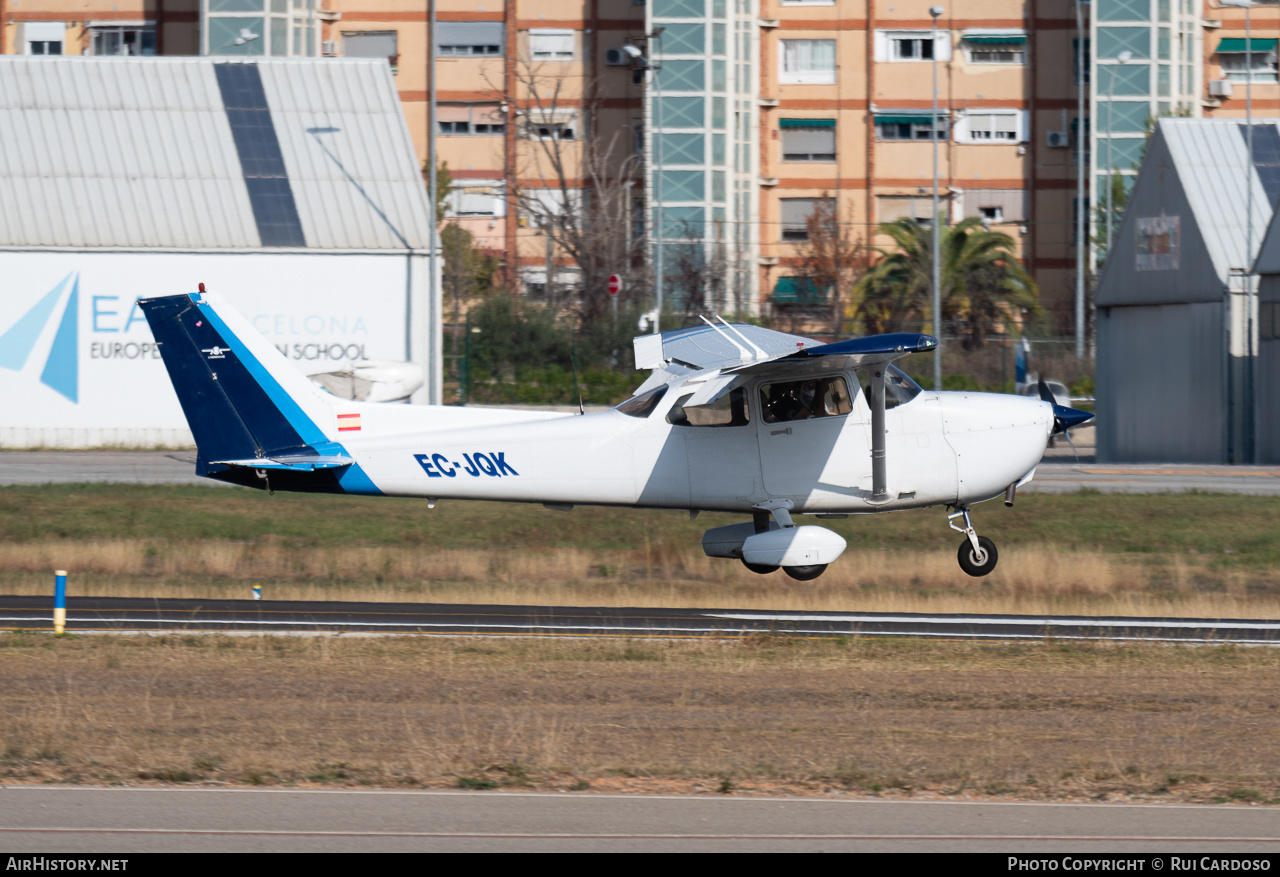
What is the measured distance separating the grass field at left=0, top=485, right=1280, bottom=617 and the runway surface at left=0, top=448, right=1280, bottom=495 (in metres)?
1.62

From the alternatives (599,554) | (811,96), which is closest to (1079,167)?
(811,96)

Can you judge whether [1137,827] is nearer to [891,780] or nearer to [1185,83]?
[891,780]

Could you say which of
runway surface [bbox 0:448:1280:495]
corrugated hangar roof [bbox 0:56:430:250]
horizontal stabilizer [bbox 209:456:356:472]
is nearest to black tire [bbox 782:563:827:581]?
horizontal stabilizer [bbox 209:456:356:472]

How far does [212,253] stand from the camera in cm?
3709

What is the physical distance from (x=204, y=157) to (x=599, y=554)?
19.6 m

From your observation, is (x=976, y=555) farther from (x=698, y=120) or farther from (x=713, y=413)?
(x=698, y=120)

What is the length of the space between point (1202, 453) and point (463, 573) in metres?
21.7

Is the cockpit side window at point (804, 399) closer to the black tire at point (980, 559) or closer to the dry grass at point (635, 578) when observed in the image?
the black tire at point (980, 559)

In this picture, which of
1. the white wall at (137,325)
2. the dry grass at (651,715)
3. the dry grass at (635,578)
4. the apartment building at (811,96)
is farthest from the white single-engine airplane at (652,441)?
the apartment building at (811,96)

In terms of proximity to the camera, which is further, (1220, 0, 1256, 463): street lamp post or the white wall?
the white wall

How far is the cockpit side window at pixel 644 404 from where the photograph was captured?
17.2m

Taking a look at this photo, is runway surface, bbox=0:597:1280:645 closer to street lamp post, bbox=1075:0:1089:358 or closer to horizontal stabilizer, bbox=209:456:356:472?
horizontal stabilizer, bbox=209:456:356:472

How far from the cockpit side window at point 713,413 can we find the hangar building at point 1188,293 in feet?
72.2

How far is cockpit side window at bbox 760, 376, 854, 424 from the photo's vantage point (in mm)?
17047
